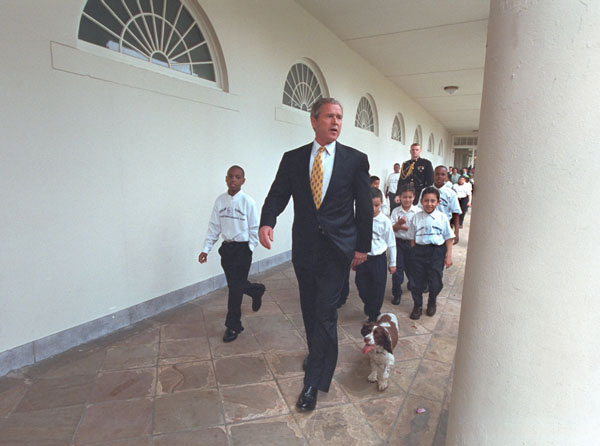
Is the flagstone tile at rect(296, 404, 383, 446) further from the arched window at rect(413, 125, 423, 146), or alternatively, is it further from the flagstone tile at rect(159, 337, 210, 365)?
the arched window at rect(413, 125, 423, 146)

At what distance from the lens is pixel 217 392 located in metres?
2.55

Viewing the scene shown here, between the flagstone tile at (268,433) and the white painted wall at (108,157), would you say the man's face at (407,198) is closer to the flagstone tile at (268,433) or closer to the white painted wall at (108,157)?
the white painted wall at (108,157)

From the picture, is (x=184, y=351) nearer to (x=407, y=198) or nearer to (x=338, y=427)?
(x=338, y=427)

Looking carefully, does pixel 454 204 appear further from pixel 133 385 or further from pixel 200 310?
pixel 133 385

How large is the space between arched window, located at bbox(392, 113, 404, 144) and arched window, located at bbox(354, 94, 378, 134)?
221 cm

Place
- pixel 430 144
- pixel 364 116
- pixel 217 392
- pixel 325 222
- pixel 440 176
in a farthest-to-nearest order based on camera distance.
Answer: pixel 430 144, pixel 364 116, pixel 440 176, pixel 217 392, pixel 325 222

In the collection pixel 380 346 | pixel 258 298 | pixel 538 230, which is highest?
pixel 538 230

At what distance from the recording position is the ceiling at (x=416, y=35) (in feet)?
18.9

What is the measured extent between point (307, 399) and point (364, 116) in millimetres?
8226

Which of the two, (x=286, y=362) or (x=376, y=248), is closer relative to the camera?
(x=286, y=362)

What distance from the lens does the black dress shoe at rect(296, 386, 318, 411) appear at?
7.66 ft

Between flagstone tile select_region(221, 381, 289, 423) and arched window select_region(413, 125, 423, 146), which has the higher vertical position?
arched window select_region(413, 125, 423, 146)

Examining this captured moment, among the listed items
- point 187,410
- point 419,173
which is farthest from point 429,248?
point 187,410

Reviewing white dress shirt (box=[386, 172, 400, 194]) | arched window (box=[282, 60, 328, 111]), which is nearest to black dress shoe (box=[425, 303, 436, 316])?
arched window (box=[282, 60, 328, 111])
